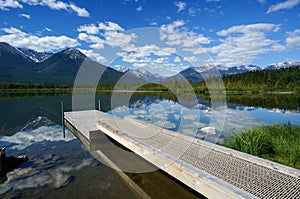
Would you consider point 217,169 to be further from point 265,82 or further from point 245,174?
point 265,82

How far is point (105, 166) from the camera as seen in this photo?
6754 mm

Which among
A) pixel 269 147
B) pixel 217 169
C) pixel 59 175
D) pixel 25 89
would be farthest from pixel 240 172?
pixel 25 89

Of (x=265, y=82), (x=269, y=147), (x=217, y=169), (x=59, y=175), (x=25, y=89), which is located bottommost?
(x=25, y=89)

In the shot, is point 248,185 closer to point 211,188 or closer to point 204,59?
point 211,188

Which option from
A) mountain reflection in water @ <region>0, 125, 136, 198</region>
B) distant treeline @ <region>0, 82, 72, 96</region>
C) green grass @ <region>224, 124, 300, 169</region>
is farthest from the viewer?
distant treeline @ <region>0, 82, 72, 96</region>

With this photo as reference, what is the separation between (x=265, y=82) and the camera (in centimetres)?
6856

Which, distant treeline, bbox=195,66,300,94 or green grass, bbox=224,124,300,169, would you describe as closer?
green grass, bbox=224,124,300,169

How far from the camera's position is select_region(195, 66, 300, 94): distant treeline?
2327 inches

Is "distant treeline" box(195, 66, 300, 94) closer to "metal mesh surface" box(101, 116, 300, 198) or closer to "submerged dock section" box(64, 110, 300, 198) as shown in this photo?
"submerged dock section" box(64, 110, 300, 198)

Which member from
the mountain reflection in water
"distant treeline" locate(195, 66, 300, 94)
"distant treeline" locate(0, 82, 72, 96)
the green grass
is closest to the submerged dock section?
the mountain reflection in water

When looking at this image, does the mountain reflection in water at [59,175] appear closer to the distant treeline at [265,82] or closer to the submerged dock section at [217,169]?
the submerged dock section at [217,169]

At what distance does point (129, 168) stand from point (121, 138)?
1.26 meters

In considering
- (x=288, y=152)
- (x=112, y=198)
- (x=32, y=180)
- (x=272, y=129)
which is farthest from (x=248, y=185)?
(x=272, y=129)

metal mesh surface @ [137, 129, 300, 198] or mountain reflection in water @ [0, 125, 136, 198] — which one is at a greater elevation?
metal mesh surface @ [137, 129, 300, 198]
